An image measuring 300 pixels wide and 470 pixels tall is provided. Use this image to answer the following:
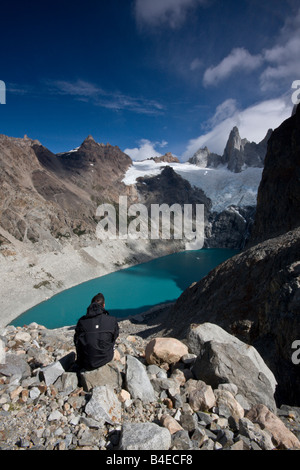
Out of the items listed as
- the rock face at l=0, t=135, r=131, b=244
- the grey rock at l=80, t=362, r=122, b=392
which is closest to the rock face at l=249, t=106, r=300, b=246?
the grey rock at l=80, t=362, r=122, b=392

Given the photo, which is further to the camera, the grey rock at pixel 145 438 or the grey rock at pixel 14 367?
the grey rock at pixel 14 367

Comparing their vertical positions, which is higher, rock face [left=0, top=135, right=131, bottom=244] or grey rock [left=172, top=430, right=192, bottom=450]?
rock face [left=0, top=135, right=131, bottom=244]

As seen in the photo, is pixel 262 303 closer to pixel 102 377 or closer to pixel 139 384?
pixel 139 384

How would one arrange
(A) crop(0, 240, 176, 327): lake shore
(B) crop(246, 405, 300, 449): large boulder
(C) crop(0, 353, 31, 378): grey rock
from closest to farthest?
(B) crop(246, 405, 300, 449): large boulder < (C) crop(0, 353, 31, 378): grey rock < (A) crop(0, 240, 176, 327): lake shore

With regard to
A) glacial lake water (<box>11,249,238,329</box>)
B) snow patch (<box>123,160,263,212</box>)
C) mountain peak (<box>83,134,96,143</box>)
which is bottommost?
glacial lake water (<box>11,249,238,329</box>)

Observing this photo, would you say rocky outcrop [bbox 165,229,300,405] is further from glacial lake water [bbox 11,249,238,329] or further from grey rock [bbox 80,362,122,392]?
glacial lake water [bbox 11,249,238,329]

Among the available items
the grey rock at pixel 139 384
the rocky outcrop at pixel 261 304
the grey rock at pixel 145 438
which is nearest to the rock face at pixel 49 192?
the rocky outcrop at pixel 261 304

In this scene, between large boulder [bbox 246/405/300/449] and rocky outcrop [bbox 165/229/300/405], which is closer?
large boulder [bbox 246/405/300/449]

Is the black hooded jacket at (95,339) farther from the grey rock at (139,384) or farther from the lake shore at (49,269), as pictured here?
the lake shore at (49,269)

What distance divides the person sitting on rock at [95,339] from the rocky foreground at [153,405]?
27cm

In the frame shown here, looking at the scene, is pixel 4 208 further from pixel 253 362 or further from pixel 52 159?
pixel 253 362

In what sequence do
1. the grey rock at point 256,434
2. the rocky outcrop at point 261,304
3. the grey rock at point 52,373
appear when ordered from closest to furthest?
the grey rock at point 256,434
the grey rock at point 52,373
the rocky outcrop at point 261,304

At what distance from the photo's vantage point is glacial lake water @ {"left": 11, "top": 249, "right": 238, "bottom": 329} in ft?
143

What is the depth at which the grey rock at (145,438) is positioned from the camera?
393 cm
